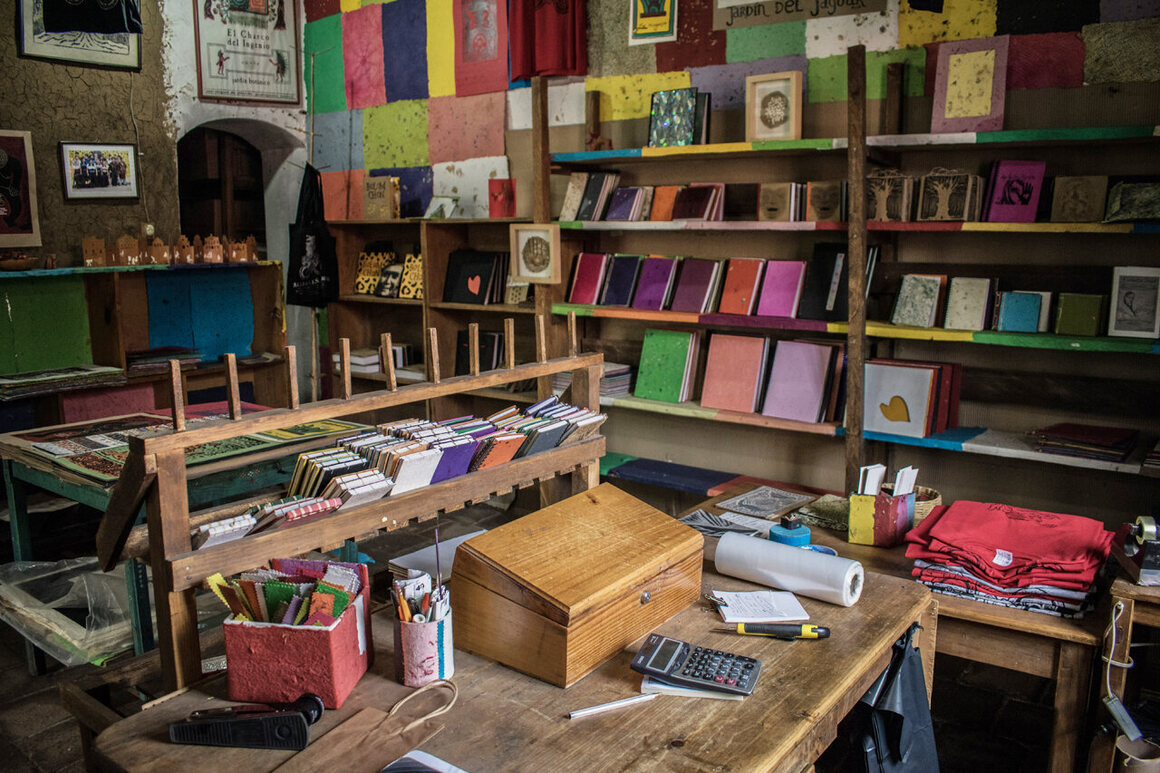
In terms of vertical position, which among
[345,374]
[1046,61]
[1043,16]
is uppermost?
[1043,16]

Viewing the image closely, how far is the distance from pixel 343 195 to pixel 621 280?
2381mm

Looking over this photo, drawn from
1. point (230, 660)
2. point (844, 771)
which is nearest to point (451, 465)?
point (230, 660)

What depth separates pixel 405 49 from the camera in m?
5.35

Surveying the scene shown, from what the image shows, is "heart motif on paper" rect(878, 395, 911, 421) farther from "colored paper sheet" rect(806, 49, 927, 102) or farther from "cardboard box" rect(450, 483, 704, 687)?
"cardboard box" rect(450, 483, 704, 687)

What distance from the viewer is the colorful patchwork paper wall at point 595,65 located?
3285mm

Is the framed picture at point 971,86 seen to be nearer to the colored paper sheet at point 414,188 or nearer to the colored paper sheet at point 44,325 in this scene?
the colored paper sheet at point 414,188

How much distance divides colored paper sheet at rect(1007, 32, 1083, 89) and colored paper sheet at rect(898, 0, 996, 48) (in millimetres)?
137

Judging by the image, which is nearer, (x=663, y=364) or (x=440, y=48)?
(x=663, y=364)

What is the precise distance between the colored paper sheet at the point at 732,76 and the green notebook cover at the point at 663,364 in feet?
3.59

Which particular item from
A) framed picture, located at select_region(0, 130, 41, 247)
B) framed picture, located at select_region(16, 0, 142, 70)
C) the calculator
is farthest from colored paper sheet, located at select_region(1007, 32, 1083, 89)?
framed picture, located at select_region(0, 130, 41, 247)

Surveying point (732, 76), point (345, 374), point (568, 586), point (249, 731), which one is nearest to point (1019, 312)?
point (732, 76)

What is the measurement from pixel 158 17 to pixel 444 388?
4509mm

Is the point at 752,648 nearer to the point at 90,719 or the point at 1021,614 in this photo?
the point at 1021,614

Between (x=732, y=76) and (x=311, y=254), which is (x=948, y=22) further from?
(x=311, y=254)
